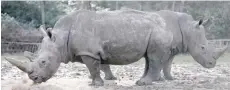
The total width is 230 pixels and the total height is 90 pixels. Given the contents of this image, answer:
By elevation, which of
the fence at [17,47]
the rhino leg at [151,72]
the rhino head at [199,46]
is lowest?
the fence at [17,47]

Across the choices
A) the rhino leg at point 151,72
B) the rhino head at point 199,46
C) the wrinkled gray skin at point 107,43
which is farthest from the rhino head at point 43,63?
the rhino head at point 199,46

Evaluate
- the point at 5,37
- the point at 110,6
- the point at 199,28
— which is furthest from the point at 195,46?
the point at 110,6

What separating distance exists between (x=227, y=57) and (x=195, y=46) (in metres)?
5.93

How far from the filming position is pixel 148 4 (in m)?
22.7

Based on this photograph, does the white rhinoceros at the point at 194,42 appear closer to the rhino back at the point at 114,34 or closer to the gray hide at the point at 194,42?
the gray hide at the point at 194,42

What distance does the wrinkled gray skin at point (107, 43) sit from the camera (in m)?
6.44

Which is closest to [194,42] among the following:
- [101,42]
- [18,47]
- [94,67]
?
[101,42]

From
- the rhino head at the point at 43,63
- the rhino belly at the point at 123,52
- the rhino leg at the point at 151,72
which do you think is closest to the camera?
the rhino head at the point at 43,63

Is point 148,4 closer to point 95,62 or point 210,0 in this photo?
point 210,0

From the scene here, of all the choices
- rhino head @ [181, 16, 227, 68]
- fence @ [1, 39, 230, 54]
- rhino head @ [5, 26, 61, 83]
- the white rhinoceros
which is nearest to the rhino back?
rhino head @ [5, 26, 61, 83]

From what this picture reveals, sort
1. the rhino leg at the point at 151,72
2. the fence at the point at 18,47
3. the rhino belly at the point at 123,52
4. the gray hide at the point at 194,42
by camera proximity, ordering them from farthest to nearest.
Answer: the fence at the point at 18,47
the gray hide at the point at 194,42
the rhino leg at the point at 151,72
the rhino belly at the point at 123,52

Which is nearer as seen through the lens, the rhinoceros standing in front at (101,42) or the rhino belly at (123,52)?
the rhinoceros standing in front at (101,42)

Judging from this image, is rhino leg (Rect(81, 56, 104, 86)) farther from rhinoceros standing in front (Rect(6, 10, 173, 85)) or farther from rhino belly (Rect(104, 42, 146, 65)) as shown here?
rhino belly (Rect(104, 42, 146, 65))

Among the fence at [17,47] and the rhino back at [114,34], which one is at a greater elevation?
the rhino back at [114,34]
